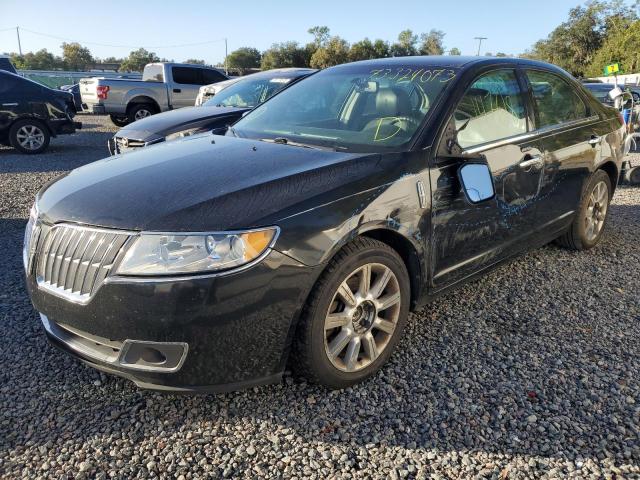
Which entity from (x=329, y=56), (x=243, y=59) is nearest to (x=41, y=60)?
(x=243, y=59)

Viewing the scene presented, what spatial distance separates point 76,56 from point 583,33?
80340 millimetres

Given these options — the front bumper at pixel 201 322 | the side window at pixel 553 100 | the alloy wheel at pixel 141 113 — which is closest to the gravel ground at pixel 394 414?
the front bumper at pixel 201 322

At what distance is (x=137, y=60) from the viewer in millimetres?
91062

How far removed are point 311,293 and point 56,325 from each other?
1.26 metres

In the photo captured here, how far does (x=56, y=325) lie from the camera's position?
248 cm

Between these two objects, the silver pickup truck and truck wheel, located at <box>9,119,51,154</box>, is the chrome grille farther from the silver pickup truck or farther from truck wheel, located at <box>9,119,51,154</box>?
the silver pickup truck

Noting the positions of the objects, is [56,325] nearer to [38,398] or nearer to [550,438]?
[38,398]

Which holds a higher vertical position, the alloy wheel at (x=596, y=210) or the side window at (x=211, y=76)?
the side window at (x=211, y=76)

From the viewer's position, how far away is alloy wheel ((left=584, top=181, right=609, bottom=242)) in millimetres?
4477

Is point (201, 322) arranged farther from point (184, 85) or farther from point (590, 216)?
point (184, 85)

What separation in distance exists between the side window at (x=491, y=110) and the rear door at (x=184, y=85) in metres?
12.6

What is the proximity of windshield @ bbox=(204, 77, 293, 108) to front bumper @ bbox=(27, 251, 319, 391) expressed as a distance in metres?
6.01

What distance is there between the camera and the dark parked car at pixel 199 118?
6.47 m

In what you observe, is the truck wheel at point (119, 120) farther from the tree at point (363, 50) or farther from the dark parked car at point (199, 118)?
the tree at point (363, 50)
